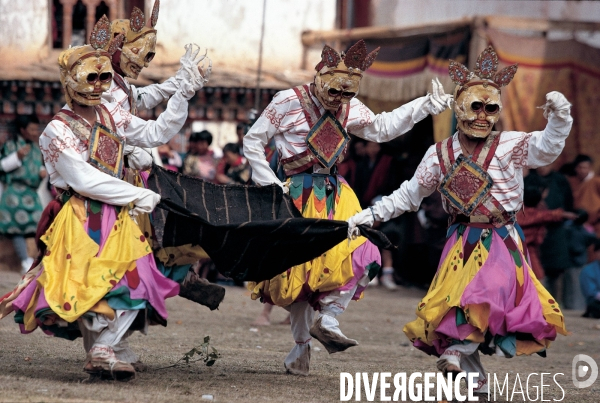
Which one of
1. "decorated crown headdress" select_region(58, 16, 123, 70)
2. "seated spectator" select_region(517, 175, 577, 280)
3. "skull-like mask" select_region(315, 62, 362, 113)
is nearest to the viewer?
"decorated crown headdress" select_region(58, 16, 123, 70)

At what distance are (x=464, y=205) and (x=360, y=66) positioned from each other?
1.27 m

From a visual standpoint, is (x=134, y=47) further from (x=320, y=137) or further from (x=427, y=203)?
(x=427, y=203)

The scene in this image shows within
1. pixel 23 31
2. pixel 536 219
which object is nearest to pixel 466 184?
pixel 536 219

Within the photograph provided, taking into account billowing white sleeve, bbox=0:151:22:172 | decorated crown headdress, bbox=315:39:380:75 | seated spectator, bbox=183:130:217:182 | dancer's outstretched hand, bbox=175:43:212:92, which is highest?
decorated crown headdress, bbox=315:39:380:75

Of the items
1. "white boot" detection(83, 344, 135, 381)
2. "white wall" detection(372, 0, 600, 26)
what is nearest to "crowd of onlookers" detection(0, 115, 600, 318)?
"white wall" detection(372, 0, 600, 26)

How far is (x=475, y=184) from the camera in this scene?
6.60 meters

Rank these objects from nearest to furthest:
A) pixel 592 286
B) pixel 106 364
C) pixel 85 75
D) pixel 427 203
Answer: pixel 106 364, pixel 85 75, pixel 592 286, pixel 427 203

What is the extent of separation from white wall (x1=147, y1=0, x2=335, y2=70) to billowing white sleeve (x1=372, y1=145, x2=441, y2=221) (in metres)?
8.59

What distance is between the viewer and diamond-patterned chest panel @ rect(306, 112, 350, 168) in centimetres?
741

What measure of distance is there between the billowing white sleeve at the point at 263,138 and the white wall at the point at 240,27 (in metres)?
7.67

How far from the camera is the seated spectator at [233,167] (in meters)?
12.0

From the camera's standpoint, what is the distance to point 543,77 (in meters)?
13.1

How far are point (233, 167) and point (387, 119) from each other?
483 cm

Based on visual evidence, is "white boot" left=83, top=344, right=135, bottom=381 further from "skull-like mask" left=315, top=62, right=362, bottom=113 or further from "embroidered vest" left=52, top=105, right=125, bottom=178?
"skull-like mask" left=315, top=62, right=362, bottom=113
